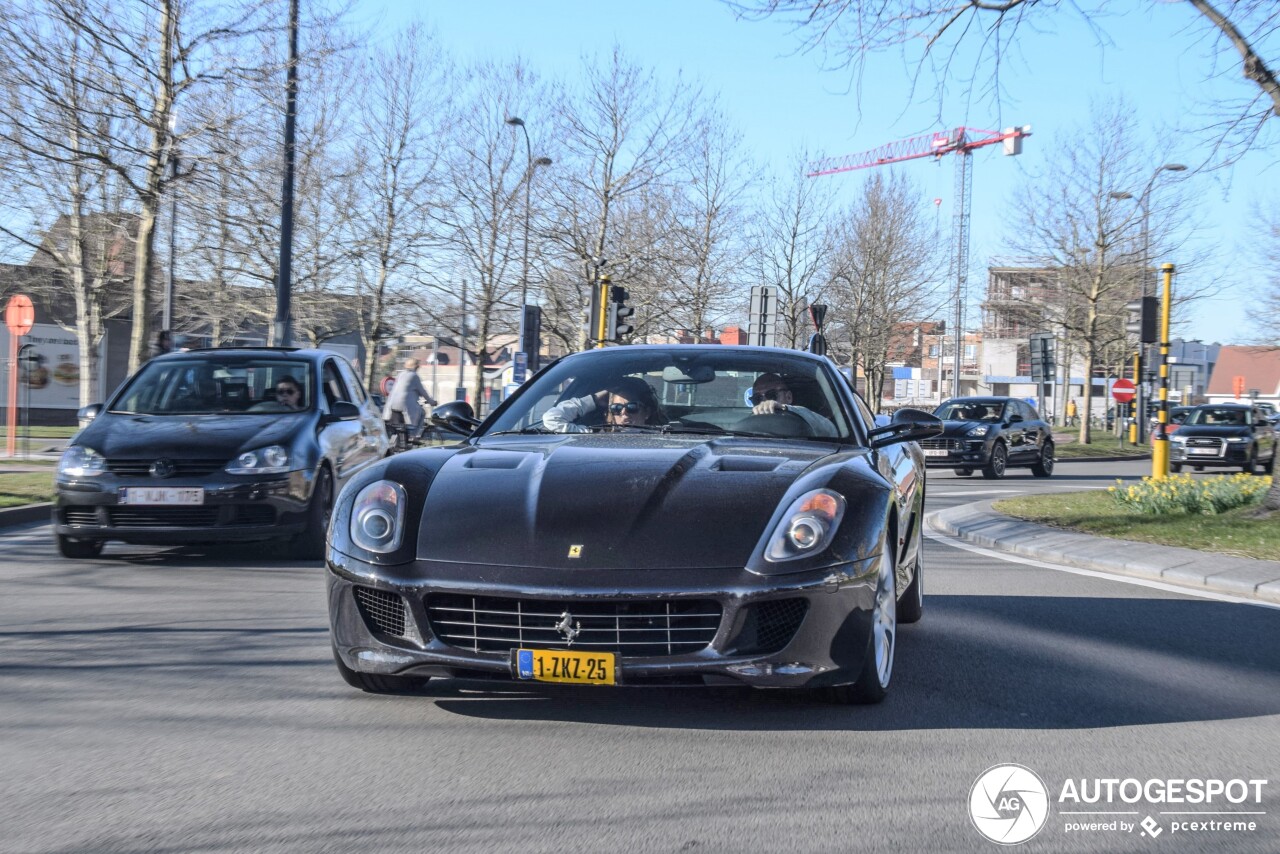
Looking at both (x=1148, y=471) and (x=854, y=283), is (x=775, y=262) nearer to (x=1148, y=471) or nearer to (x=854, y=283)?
(x=854, y=283)

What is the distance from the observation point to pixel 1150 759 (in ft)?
13.9

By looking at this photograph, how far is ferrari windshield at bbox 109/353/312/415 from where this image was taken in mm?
9828

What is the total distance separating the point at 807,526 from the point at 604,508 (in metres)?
0.68

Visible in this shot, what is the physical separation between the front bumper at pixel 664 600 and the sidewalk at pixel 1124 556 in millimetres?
5712

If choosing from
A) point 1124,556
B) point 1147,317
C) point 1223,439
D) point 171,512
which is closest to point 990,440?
point 1147,317

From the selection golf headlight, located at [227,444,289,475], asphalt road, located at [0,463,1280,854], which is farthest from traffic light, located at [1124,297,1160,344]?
golf headlight, located at [227,444,289,475]

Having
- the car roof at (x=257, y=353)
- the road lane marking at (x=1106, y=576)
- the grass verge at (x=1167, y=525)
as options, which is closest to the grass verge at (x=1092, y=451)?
the grass verge at (x=1167, y=525)

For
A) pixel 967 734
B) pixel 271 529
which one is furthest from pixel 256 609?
pixel 967 734

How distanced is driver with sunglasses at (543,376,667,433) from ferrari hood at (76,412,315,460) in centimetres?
386

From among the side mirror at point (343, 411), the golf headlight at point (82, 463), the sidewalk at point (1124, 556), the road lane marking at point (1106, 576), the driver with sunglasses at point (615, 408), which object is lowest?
the road lane marking at point (1106, 576)

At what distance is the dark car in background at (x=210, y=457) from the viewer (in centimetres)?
873

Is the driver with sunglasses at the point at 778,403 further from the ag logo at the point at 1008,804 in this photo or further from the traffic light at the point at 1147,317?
the traffic light at the point at 1147,317

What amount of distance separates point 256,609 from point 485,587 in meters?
3.34

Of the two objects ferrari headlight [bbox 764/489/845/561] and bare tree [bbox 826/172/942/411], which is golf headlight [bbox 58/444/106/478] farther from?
bare tree [bbox 826/172/942/411]
